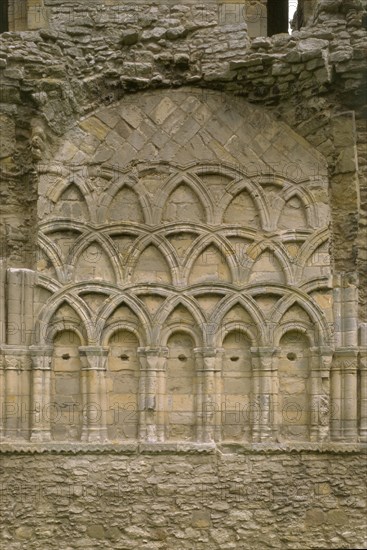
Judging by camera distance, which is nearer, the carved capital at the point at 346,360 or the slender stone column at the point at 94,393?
the slender stone column at the point at 94,393

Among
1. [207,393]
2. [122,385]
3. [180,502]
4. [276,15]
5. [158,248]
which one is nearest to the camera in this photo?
[180,502]

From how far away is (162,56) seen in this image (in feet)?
36.2

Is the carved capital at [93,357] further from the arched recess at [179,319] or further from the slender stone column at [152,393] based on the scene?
the arched recess at [179,319]

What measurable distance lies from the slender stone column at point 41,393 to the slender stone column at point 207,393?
1897 millimetres

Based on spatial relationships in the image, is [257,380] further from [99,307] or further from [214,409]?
[99,307]

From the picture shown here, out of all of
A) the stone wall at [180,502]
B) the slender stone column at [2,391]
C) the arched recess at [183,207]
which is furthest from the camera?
the arched recess at [183,207]

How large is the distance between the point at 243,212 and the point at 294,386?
2.36 m

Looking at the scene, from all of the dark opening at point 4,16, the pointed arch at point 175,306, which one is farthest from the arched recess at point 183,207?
the dark opening at point 4,16

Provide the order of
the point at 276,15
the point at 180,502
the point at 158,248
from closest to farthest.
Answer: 1. the point at 180,502
2. the point at 158,248
3. the point at 276,15

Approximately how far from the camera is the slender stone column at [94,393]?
10.6 meters

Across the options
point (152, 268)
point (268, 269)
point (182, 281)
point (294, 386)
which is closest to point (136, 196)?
point (152, 268)

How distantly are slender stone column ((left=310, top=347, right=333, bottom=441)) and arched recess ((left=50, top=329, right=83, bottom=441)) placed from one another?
117 inches

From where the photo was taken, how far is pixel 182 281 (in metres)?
10.8

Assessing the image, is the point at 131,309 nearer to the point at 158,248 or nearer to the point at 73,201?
the point at 158,248
